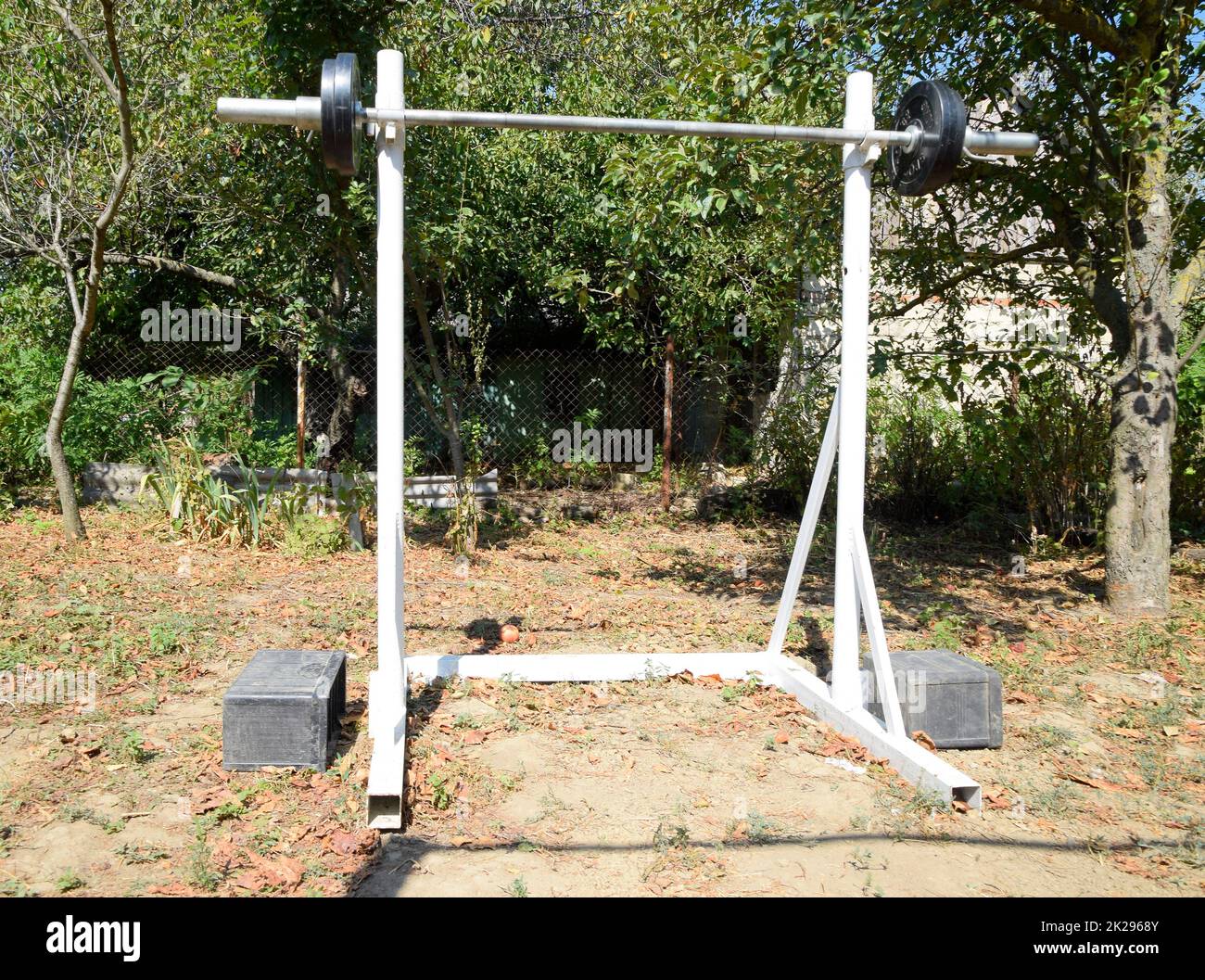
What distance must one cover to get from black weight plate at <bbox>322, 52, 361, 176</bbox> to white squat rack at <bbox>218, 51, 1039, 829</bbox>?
0.11 ft

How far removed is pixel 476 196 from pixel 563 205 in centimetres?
278

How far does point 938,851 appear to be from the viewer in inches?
141

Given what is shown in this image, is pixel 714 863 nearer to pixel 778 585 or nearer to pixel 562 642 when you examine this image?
pixel 562 642

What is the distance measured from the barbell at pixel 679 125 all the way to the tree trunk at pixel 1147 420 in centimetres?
271

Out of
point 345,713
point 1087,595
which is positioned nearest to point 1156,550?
point 1087,595

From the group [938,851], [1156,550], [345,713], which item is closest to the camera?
Result: [938,851]

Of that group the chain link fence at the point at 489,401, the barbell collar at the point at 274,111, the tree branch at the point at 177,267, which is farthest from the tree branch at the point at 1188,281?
the tree branch at the point at 177,267

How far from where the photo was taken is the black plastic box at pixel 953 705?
4555 mm

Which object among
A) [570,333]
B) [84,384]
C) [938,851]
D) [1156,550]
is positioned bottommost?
[938,851]

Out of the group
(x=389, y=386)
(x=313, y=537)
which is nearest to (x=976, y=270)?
(x=389, y=386)

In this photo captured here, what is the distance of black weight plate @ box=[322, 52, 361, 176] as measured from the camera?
12.9 ft

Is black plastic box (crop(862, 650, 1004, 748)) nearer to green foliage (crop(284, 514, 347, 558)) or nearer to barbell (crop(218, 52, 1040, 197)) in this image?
barbell (crop(218, 52, 1040, 197))

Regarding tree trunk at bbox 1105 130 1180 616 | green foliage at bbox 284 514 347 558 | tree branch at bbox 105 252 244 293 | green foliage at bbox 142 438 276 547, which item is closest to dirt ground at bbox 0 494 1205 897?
tree trunk at bbox 1105 130 1180 616

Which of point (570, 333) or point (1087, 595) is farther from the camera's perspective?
point (570, 333)
